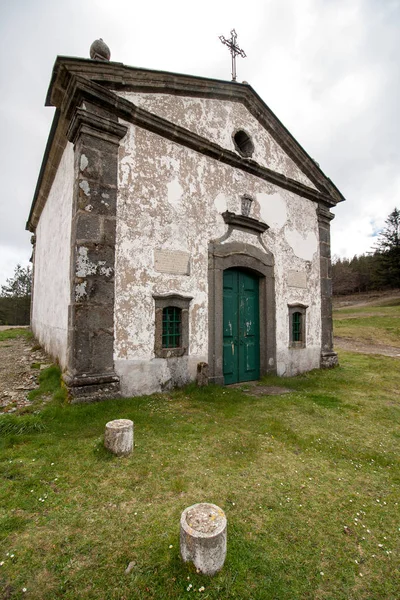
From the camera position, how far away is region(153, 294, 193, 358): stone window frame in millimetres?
5668

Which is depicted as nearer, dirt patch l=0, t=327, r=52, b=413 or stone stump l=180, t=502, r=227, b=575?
stone stump l=180, t=502, r=227, b=575

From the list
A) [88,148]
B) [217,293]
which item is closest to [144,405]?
[217,293]

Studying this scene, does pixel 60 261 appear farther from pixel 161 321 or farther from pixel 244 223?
pixel 244 223

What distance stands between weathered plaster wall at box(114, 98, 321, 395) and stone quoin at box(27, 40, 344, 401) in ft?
0.08

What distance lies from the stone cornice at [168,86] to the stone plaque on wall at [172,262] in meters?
3.23

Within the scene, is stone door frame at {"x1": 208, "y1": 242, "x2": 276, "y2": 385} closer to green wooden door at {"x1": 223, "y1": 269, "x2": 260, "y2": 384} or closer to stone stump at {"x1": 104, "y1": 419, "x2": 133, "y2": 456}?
green wooden door at {"x1": 223, "y1": 269, "x2": 260, "y2": 384}

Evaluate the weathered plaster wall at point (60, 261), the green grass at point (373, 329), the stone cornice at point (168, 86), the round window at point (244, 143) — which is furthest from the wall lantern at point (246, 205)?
the green grass at point (373, 329)

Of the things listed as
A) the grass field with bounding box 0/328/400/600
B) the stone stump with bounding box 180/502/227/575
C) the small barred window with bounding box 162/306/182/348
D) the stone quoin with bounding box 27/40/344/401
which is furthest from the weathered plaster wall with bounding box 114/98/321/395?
the stone stump with bounding box 180/502/227/575

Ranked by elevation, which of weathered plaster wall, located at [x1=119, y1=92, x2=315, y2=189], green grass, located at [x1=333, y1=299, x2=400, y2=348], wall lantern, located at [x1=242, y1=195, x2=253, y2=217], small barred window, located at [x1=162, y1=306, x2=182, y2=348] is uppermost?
weathered plaster wall, located at [x1=119, y1=92, x2=315, y2=189]

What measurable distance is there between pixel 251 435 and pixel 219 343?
2.58m

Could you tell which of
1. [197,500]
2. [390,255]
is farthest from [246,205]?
[390,255]

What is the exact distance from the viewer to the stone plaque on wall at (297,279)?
832 centimetres

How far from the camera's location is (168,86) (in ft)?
20.2

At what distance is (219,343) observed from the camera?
256 inches
